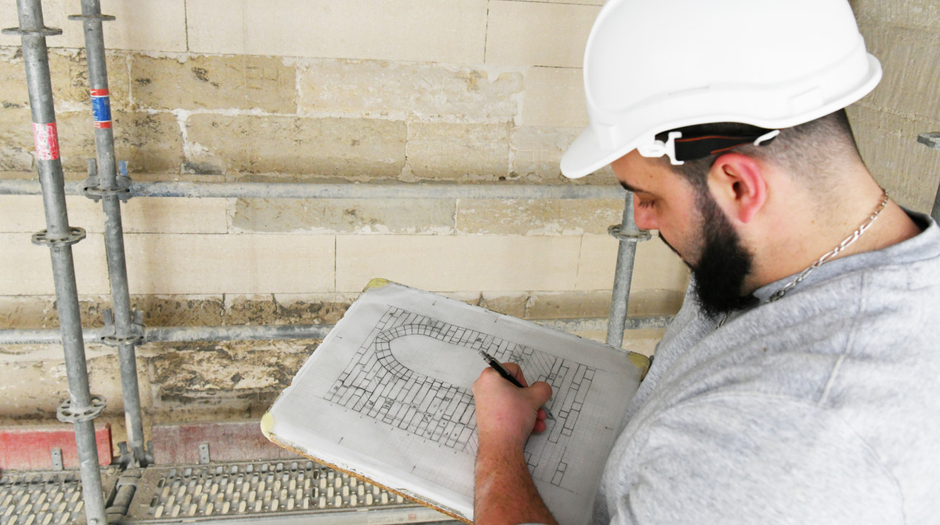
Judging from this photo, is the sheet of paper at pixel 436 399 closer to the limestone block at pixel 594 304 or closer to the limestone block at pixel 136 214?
the limestone block at pixel 136 214

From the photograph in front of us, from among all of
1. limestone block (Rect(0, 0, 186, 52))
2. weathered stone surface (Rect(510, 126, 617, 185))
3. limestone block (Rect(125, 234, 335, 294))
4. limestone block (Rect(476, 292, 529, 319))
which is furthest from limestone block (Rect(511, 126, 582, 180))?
limestone block (Rect(0, 0, 186, 52))

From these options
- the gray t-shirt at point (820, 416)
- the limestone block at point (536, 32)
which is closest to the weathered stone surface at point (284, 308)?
the limestone block at point (536, 32)

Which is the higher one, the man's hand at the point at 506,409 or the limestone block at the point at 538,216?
the limestone block at the point at 538,216

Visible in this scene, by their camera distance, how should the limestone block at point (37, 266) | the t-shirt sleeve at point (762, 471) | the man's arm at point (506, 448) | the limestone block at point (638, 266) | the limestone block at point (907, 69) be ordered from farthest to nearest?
the limestone block at point (638, 266) → the limestone block at point (37, 266) → the limestone block at point (907, 69) → the man's arm at point (506, 448) → the t-shirt sleeve at point (762, 471)

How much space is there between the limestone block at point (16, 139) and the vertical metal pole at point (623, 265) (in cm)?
203

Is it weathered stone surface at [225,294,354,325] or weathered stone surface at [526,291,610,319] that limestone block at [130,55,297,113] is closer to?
weathered stone surface at [225,294,354,325]

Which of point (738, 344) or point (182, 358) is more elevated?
point (738, 344)

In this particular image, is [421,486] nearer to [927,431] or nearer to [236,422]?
[927,431]

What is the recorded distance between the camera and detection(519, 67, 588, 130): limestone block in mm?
2467

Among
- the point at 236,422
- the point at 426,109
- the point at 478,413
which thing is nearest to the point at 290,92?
the point at 426,109

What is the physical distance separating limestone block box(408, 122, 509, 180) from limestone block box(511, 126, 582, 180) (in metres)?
0.04

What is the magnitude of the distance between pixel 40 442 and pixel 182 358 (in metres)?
0.60

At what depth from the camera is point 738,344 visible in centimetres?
95

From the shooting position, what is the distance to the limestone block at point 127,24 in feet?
6.99
